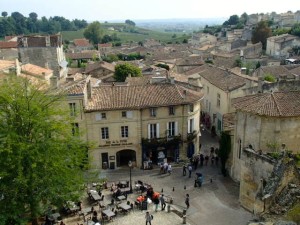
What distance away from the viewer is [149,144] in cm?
4131

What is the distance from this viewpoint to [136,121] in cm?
4069

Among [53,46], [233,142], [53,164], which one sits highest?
[53,46]

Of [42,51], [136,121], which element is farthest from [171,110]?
[42,51]

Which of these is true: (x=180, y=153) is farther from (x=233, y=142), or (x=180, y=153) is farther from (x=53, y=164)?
(x=53, y=164)

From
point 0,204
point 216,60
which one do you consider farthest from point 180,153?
point 216,60

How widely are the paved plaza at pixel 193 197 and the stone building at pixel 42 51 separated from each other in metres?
36.2

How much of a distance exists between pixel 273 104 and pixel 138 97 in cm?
1418

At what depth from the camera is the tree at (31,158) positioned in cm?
2559

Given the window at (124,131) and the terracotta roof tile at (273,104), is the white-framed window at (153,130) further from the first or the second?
the terracotta roof tile at (273,104)

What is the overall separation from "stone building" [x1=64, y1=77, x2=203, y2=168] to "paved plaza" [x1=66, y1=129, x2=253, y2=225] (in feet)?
6.23

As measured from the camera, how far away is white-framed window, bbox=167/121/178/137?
137ft

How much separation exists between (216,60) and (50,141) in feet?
251

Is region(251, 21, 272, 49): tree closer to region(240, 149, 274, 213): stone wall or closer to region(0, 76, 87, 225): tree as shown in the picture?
region(240, 149, 274, 213): stone wall

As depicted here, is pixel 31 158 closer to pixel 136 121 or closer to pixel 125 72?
pixel 136 121
